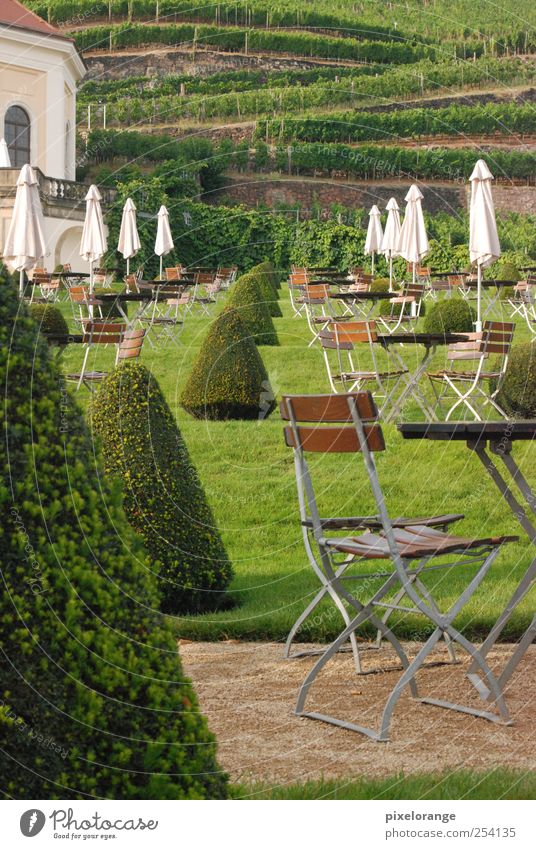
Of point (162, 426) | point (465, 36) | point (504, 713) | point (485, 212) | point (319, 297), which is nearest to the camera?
point (504, 713)

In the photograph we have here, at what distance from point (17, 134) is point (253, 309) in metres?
22.3

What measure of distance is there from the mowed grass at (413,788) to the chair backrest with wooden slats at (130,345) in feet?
25.4

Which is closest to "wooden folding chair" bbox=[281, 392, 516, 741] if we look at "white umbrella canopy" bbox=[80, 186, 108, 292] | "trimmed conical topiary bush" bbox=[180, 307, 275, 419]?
"trimmed conical topiary bush" bbox=[180, 307, 275, 419]

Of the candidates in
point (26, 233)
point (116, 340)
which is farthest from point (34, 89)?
point (116, 340)

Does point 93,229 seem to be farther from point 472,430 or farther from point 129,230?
point 472,430

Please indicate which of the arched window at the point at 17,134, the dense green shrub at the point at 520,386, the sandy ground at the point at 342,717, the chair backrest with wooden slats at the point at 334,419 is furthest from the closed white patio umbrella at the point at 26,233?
the arched window at the point at 17,134

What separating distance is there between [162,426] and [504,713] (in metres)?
2.46

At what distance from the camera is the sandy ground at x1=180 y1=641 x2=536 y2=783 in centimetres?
345

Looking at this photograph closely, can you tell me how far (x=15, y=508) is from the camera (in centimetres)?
228

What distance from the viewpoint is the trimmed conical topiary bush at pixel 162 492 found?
5496 mm

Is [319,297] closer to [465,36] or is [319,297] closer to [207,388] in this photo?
[207,388]

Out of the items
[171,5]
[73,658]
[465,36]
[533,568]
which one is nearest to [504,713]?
[533,568]

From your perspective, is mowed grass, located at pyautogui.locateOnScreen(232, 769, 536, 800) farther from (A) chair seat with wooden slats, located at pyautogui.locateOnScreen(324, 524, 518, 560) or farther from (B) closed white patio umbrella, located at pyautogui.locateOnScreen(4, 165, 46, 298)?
(B) closed white patio umbrella, located at pyautogui.locateOnScreen(4, 165, 46, 298)

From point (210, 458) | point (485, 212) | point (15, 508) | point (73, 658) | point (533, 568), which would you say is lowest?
point (210, 458)
